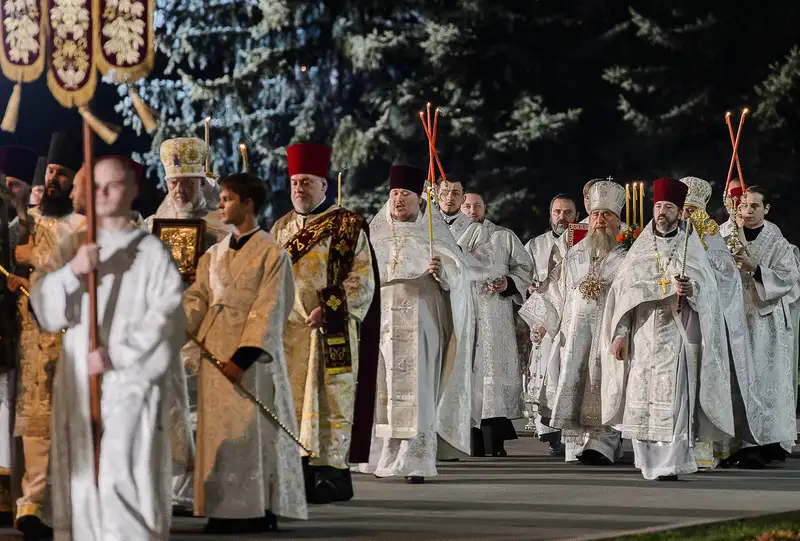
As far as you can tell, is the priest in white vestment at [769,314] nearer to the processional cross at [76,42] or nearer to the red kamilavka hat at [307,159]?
the red kamilavka hat at [307,159]

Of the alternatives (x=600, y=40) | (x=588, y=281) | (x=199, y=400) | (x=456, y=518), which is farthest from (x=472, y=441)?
(x=600, y=40)

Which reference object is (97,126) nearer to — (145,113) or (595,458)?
(145,113)

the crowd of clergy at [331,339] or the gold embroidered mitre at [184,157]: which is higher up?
the gold embroidered mitre at [184,157]

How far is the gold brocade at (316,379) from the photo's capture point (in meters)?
11.6

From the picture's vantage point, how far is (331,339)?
38.3 ft

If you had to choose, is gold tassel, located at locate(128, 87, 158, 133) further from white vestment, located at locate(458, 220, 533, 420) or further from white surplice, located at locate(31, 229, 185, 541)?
white vestment, located at locate(458, 220, 533, 420)

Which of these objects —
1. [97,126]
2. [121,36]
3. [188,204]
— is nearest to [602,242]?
[188,204]

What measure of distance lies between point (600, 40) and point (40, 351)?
24.9m

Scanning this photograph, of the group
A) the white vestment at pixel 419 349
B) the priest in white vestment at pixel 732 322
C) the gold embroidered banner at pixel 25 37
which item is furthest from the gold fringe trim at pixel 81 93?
the priest in white vestment at pixel 732 322

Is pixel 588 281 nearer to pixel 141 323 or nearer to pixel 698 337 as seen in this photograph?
pixel 698 337

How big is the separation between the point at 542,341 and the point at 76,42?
9.73 meters

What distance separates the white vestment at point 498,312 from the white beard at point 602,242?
1125mm

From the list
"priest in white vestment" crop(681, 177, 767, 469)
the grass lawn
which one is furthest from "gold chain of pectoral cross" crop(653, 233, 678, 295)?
the grass lawn

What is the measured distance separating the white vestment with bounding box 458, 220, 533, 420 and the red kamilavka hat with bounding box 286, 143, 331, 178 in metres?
4.34
